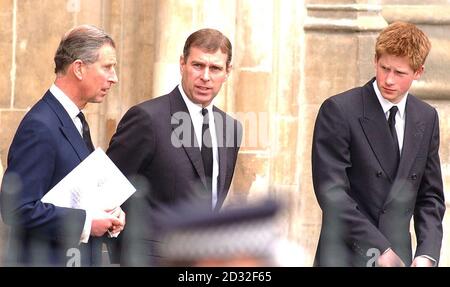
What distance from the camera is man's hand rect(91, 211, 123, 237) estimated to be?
14.6 feet

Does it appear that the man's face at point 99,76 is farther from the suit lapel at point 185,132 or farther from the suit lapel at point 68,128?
the suit lapel at point 185,132

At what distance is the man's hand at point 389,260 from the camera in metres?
4.83

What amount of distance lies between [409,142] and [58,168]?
1.46 metres

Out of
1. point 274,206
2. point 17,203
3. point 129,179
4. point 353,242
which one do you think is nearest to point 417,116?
point 353,242

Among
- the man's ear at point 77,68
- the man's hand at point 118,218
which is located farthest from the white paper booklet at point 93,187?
the man's ear at point 77,68

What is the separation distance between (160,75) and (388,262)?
3.67 m

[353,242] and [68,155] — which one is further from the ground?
[68,155]

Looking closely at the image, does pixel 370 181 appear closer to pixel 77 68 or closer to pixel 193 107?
pixel 193 107

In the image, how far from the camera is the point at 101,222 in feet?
14.6

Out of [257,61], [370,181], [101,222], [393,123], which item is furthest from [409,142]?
[257,61]

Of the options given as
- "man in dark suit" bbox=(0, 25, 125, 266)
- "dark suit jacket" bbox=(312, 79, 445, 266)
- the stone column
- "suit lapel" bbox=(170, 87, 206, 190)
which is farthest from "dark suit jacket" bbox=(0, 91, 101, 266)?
the stone column

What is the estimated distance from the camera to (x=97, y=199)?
4512mm

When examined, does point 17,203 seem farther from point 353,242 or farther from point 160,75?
point 160,75

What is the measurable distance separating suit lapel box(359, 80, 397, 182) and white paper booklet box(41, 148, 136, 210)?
1.09 meters
